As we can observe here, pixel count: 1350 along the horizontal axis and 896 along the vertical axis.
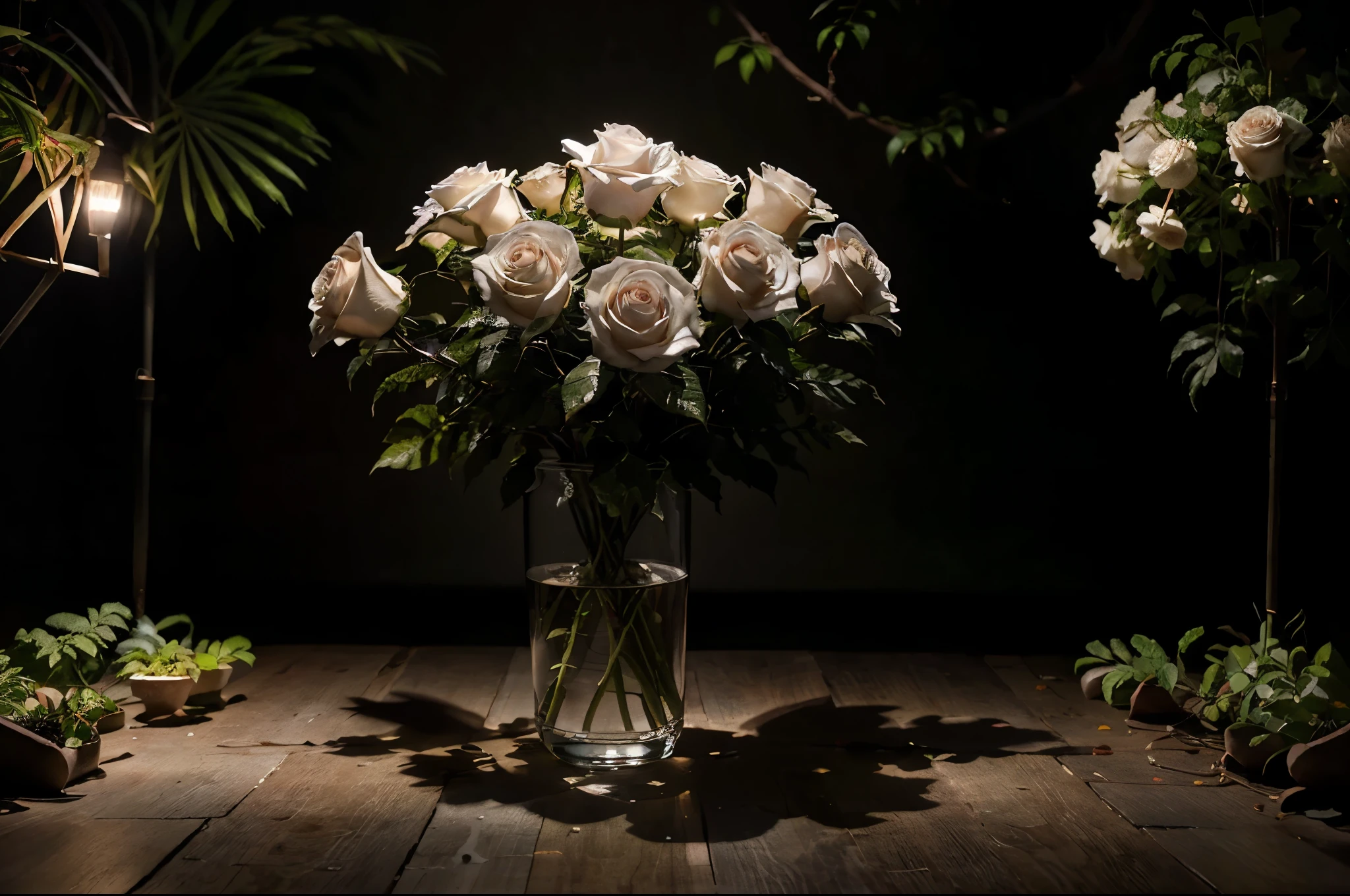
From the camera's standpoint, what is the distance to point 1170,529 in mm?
2514

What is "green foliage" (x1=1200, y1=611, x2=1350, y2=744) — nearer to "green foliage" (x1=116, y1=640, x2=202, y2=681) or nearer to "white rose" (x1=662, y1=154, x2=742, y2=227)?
"white rose" (x1=662, y1=154, x2=742, y2=227)

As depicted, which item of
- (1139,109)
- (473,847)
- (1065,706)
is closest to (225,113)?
(473,847)

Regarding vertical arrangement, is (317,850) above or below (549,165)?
below

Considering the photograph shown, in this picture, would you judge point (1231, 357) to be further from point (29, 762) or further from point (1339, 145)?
point (29, 762)

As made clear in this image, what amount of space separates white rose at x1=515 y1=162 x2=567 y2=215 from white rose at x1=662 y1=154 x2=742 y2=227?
6.4 inches

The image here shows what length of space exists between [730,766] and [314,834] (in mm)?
609

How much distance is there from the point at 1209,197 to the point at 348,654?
6.01ft

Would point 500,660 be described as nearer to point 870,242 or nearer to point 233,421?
point 233,421

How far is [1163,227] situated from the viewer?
5.74ft

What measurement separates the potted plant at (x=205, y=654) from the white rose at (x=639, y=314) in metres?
1.06

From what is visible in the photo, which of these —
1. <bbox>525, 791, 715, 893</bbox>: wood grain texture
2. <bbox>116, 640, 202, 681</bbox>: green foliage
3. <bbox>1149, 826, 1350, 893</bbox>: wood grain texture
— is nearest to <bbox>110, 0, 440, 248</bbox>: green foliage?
<bbox>116, 640, 202, 681</bbox>: green foliage

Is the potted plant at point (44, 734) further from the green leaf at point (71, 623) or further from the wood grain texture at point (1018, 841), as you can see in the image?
the wood grain texture at point (1018, 841)

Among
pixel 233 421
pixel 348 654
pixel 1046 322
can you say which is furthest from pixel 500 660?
pixel 1046 322

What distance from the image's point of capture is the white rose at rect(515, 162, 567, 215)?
1.51 meters
